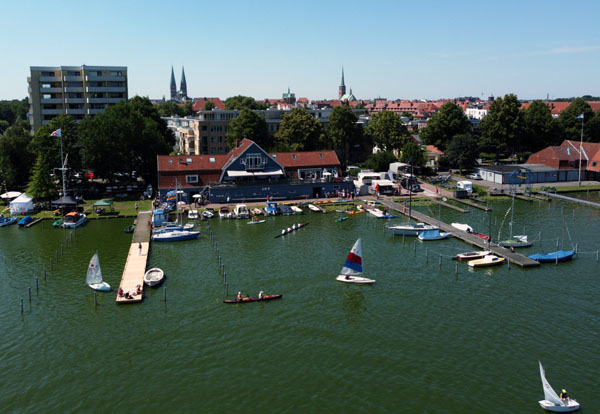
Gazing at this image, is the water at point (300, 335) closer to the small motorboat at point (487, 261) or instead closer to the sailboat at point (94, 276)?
the small motorboat at point (487, 261)

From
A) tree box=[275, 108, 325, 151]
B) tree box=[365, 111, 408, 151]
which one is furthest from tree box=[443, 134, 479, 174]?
tree box=[275, 108, 325, 151]

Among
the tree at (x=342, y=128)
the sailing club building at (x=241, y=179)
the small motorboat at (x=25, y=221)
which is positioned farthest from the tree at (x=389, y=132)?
the small motorboat at (x=25, y=221)

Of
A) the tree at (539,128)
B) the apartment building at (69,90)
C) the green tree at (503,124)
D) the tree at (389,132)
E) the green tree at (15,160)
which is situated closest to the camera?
the green tree at (15,160)

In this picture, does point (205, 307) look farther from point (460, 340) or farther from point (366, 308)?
point (460, 340)

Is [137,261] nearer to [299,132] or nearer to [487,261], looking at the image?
[487,261]

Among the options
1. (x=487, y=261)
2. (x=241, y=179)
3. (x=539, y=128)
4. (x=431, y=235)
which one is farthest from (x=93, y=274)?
(x=539, y=128)
